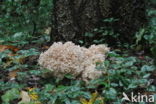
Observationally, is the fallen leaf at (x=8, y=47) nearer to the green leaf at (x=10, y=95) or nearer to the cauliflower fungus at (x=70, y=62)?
the cauliflower fungus at (x=70, y=62)

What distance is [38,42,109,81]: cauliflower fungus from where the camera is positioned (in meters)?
3.76

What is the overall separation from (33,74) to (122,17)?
55.7 inches

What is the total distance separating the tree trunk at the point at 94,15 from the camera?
4.69 metres

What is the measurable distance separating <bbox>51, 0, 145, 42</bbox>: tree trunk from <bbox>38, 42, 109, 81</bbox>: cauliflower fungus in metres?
0.88

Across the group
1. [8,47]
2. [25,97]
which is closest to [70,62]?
[25,97]

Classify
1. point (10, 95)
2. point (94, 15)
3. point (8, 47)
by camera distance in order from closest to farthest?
point (10, 95) → point (8, 47) → point (94, 15)

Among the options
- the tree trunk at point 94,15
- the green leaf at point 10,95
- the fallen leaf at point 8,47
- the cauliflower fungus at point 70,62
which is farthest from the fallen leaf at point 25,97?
the tree trunk at point 94,15

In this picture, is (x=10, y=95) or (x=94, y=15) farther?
(x=94, y=15)

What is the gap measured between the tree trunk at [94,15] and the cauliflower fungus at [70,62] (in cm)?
88

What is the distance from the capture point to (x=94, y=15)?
15.6ft

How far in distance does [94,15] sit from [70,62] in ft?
3.74

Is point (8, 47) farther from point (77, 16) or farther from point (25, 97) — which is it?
point (25, 97)

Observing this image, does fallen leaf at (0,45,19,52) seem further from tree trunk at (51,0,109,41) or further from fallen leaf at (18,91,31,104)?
fallen leaf at (18,91,31,104)

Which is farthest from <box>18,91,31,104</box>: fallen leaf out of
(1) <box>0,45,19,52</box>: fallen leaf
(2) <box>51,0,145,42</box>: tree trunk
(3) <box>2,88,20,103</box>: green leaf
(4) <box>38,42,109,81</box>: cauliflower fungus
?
(2) <box>51,0,145,42</box>: tree trunk
